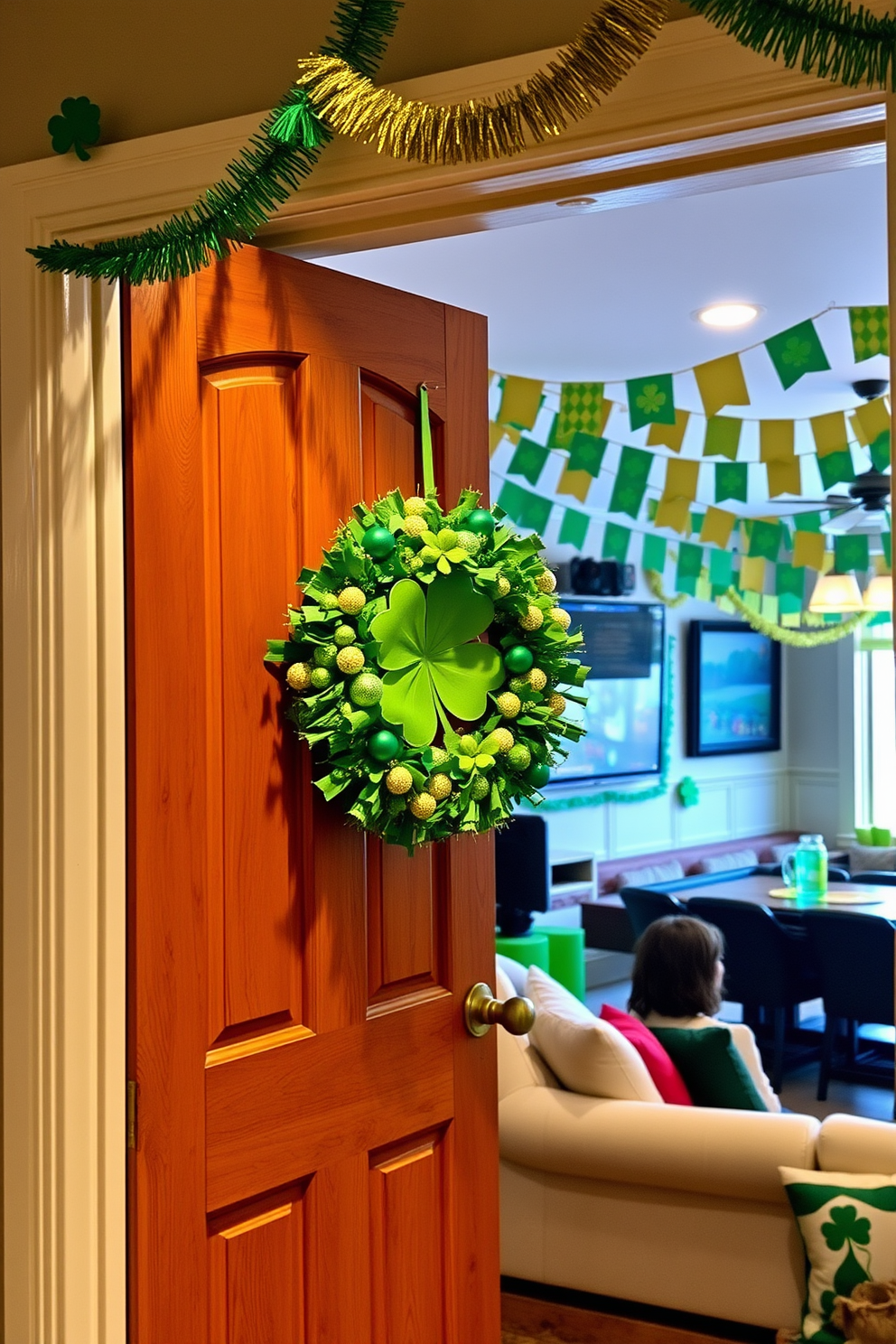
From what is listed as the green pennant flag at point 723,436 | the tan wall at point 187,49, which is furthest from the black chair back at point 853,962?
the tan wall at point 187,49

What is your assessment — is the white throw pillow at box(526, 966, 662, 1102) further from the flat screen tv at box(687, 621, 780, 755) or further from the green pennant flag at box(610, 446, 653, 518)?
the flat screen tv at box(687, 621, 780, 755)

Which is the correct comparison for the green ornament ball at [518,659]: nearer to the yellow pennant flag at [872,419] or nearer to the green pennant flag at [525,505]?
the yellow pennant flag at [872,419]

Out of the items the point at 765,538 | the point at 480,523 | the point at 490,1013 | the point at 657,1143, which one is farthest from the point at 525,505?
the point at 480,523

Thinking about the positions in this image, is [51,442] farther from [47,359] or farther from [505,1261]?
[505,1261]

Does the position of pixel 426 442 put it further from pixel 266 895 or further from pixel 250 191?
pixel 266 895

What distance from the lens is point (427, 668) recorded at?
1863 millimetres

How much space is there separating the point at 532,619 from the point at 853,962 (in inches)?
141

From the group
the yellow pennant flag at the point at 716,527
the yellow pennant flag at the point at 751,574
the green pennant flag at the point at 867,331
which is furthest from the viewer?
the yellow pennant flag at the point at 751,574

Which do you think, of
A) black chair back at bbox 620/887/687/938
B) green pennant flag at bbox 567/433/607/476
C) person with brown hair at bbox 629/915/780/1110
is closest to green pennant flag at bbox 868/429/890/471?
green pennant flag at bbox 567/433/607/476

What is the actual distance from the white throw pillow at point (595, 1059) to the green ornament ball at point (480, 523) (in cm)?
177

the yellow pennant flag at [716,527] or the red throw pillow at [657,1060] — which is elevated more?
the yellow pennant flag at [716,527]

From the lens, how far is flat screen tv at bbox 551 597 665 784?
775cm

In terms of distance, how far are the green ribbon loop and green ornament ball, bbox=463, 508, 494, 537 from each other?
0.12 metres

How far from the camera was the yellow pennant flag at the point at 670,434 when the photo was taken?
4.80 metres
